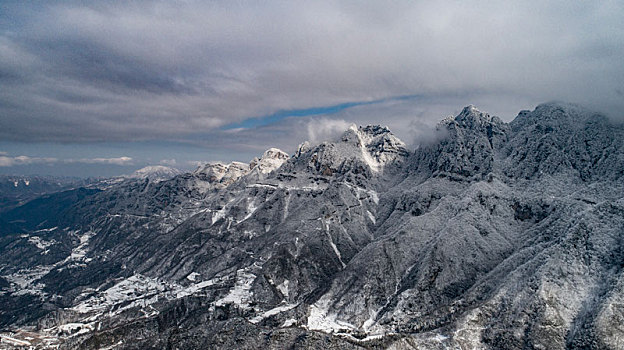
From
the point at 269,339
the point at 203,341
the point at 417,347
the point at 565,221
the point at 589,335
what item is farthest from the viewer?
the point at 565,221

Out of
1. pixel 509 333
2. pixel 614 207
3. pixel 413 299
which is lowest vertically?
pixel 413 299

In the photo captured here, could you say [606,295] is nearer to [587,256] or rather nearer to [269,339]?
[587,256]

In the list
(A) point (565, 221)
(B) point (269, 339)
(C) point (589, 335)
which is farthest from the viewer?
(A) point (565, 221)

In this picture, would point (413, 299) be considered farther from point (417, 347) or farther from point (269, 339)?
point (269, 339)

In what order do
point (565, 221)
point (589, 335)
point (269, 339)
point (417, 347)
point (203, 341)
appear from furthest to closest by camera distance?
1. point (565, 221)
2. point (203, 341)
3. point (269, 339)
4. point (417, 347)
5. point (589, 335)

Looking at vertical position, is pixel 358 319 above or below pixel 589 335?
below

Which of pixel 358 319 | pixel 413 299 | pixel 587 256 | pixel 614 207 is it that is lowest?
pixel 358 319

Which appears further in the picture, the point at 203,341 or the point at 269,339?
the point at 203,341

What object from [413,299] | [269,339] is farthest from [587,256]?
[269,339]

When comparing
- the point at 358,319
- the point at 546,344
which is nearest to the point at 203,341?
the point at 358,319
